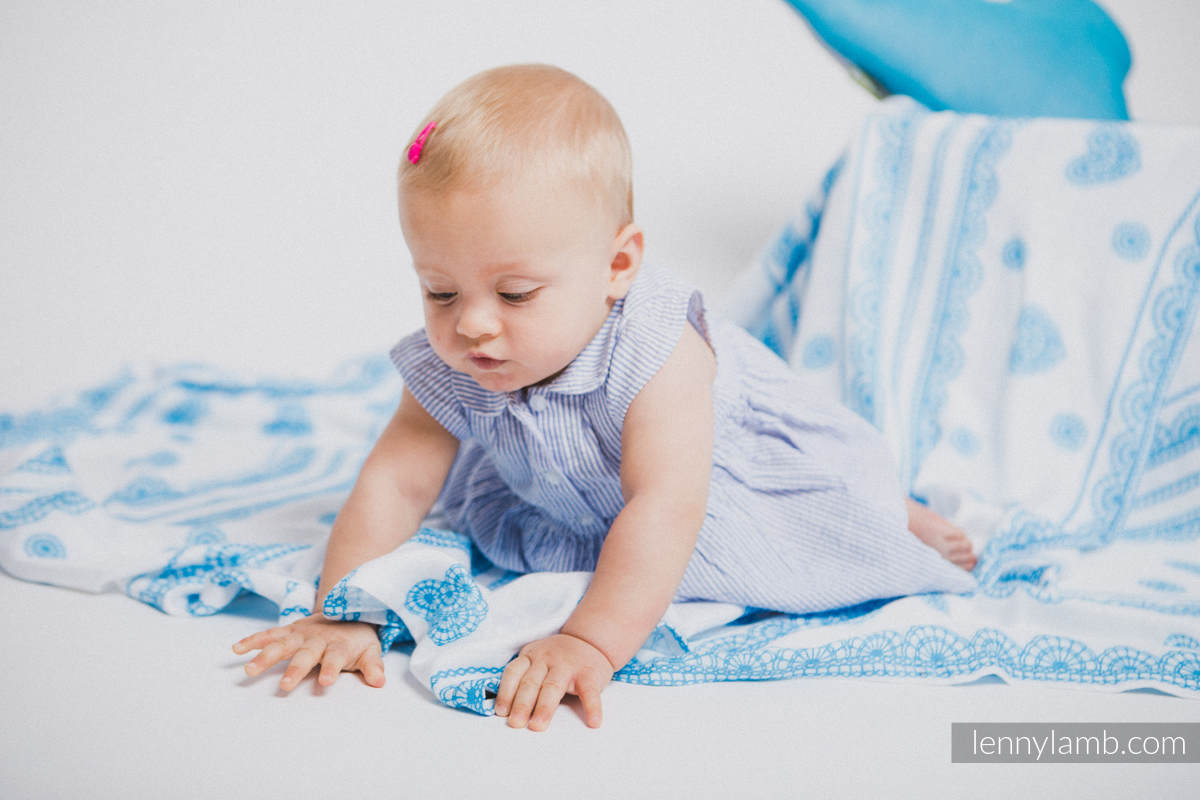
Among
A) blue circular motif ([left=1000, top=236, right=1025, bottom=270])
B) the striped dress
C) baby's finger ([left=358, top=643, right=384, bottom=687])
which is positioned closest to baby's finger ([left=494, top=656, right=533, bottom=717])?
baby's finger ([left=358, top=643, right=384, bottom=687])

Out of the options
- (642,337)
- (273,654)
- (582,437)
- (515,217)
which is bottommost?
(273,654)

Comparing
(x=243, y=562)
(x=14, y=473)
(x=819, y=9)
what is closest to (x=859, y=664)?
(x=243, y=562)

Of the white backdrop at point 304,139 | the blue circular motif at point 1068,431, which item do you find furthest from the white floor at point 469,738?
the white backdrop at point 304,139

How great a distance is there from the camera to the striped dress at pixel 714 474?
1.12 m

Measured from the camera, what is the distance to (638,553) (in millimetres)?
1008

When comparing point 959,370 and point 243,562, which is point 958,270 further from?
point 243,562

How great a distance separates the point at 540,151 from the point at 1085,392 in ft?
3.06

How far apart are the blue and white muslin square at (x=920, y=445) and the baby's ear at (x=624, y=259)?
0.98 feet

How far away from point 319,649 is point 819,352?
0.90 meters

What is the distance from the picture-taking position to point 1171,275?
1.50 m

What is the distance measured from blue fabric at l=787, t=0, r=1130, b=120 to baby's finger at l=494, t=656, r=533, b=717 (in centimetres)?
152

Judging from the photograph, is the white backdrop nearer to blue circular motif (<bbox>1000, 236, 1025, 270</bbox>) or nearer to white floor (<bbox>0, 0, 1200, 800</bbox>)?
white floor (<bbox>0, 0, 1200, 800</bbox>)

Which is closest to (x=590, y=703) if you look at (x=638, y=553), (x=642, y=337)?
(x=638, y=553)

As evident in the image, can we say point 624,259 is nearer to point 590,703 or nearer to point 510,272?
point 510,272
